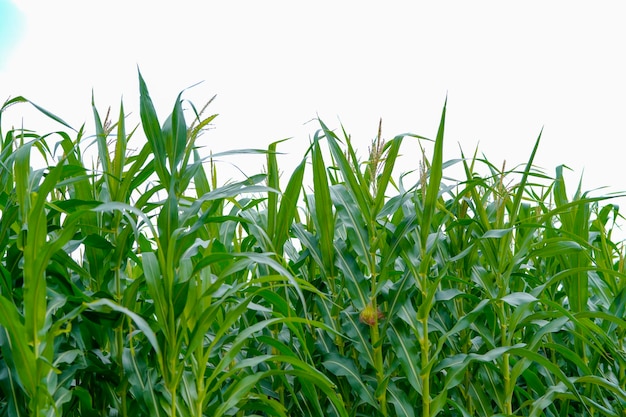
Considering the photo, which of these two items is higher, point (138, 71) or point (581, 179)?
point (138, 71)

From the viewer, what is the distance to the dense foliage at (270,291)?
1.18 metres

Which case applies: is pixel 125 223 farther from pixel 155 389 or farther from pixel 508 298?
pixel 508 298

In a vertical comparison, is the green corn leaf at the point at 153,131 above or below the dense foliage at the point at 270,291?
above

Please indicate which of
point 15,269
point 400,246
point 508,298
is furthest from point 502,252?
point 15,269

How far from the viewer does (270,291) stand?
1.28 metres

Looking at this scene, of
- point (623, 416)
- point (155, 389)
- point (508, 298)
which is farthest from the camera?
point (623, 416)

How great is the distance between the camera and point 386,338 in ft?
5.10

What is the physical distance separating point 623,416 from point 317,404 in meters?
0.92

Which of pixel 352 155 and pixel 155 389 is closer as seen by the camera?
pixel 155 389

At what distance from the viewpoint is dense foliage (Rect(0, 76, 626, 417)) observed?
1184 mm

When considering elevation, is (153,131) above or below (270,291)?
above

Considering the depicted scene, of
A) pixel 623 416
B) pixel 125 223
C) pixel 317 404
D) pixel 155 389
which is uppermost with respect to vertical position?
pixel 125 223

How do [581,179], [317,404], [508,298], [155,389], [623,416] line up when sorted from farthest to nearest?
[581,179] < [623,416] < [508,298] < [317,404] < [155,389]

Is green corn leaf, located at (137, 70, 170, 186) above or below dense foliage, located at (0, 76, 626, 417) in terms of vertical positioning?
above
